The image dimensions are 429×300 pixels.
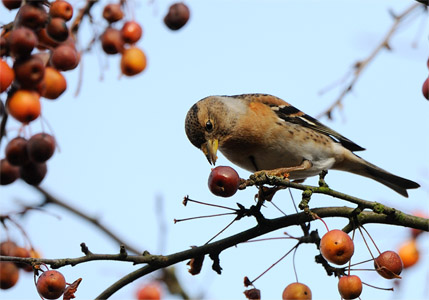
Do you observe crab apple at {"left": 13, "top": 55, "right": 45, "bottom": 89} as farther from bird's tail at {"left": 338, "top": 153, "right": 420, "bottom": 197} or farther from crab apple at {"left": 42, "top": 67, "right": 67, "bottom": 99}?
bird's tail at {"left": 338, "top": 153, "right": 420, "bottom": 197}

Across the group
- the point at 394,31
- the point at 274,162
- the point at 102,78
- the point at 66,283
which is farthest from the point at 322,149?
the point at 66,283

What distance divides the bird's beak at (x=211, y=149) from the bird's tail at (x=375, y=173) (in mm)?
1565

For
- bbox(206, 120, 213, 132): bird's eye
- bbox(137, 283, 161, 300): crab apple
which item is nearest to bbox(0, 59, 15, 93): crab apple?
bbox(206, 120, 213, 132): bird's eye

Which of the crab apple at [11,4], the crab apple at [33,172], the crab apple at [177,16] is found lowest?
the crab apple at [33,172]

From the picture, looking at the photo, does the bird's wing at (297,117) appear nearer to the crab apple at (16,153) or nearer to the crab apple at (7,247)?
the crab apple at (7,247)

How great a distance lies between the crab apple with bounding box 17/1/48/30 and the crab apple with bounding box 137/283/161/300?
11.1 feet

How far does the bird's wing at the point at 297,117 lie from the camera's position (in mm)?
5918

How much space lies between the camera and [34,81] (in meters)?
2.94

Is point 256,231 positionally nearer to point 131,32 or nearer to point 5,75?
point 5,75

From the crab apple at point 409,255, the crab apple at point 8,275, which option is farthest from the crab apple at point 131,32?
the crab apple at point 409,255

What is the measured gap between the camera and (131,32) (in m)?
4.27

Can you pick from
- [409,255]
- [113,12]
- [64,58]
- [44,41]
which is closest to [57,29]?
[64,58]

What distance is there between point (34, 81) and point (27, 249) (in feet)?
4.51

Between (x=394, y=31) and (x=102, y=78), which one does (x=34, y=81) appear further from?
(x=394, y=31)
